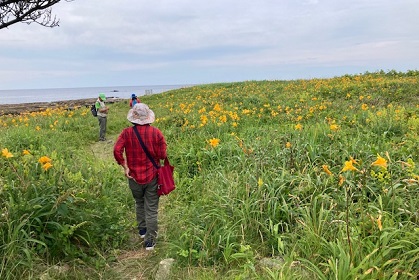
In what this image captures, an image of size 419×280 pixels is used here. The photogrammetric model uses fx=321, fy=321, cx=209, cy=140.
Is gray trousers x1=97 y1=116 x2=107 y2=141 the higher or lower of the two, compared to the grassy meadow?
higher

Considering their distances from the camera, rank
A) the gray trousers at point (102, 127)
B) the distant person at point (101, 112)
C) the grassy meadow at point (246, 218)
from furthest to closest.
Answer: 1. the gray trousers at point (102, 127)
2. the distant person at point (101, 112)
3. the grassy meadow at point (246, 218)

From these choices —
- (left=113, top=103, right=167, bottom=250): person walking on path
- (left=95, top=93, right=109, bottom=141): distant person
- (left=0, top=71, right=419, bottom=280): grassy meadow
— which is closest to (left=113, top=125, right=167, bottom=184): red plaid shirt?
(left=113, top=103, right=167, bottom=250): person walking on path

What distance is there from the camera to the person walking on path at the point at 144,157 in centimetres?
357

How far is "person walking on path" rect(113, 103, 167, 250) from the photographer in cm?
357

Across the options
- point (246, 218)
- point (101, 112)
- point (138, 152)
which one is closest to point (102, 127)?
point (101, 112)

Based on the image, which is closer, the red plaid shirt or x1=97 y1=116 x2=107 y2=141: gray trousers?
the red plaid shirt

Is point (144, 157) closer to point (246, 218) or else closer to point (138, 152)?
point (138, 152)

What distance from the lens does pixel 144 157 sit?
3586mm

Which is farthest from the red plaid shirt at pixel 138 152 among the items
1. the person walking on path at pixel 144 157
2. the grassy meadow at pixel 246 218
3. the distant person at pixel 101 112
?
the distant person at pixel 101 112

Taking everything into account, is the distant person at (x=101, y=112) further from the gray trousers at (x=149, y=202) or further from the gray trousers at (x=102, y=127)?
the gray trousers at (x=149, y=202)

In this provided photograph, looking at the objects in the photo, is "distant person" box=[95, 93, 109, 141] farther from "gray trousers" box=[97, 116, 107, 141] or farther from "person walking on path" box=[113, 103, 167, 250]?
"person walking on path" box=[113, 103, 167, 250]

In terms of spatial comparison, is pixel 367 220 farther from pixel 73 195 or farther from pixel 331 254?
pixel 73 195

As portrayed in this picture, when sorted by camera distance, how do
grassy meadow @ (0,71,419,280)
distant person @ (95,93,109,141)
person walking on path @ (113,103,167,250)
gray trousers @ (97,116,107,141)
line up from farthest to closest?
gray trousers @ (97,116,107,141)
distant person @ (95,93,109,141)
person walking on path @ (113,103,167,250)
grassy meadow @ (0,71,419,280)

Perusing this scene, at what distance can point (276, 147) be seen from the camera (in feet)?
15.9
